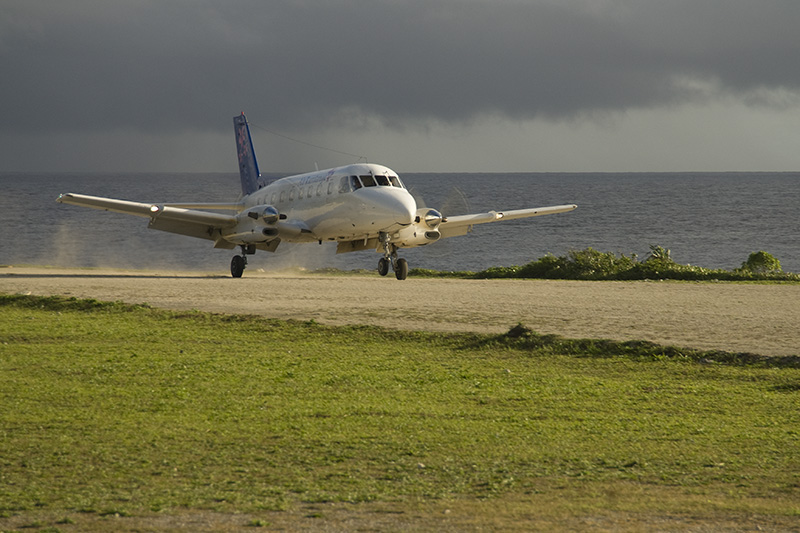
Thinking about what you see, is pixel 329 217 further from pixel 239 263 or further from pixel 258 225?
pixel 239 263

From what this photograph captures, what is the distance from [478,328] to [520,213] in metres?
18.0

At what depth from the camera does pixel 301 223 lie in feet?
94.9

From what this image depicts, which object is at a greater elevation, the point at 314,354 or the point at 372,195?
the point at 372,195

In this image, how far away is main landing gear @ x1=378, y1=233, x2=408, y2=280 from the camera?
2678 cm

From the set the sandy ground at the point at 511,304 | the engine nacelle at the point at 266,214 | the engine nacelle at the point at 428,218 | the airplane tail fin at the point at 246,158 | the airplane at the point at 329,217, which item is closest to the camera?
the sandy ground at the point at 511,304

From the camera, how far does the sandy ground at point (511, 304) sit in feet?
48.2

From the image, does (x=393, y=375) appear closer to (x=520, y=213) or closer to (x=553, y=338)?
(x=553, y=338)

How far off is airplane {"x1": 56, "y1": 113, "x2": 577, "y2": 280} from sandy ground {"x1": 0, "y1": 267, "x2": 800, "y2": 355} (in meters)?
2.09

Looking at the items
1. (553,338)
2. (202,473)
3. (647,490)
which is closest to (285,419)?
(202,473)

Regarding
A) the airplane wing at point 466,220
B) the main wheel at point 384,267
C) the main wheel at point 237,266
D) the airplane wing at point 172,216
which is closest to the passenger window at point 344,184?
the main wheel at point 384,267

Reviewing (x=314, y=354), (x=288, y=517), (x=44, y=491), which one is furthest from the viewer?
(x=314, y=354)

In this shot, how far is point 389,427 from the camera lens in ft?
29.1

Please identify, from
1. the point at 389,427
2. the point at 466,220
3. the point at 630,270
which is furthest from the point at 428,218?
the point at 389,427

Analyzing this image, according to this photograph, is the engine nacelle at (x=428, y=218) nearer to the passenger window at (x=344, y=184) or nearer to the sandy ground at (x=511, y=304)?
the passenger window at (x=344, y=184)
